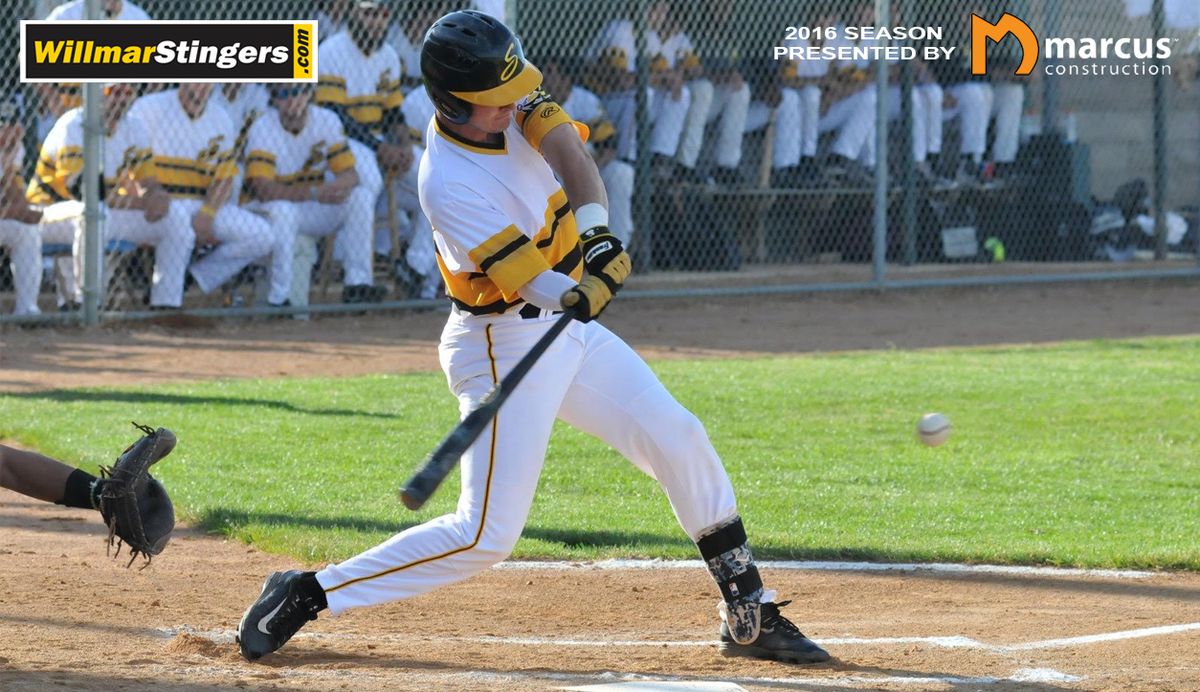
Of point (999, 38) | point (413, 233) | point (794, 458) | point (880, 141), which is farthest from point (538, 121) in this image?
point (999, 38)

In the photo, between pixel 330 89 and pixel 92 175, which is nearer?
pixel 92 175

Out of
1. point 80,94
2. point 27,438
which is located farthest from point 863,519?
point 80,94

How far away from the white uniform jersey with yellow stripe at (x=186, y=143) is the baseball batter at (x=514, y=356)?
24.1 ft

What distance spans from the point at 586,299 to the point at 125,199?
7.77 metres

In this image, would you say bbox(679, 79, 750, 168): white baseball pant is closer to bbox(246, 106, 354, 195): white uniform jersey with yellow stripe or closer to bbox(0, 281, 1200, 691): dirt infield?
bbox(246, 106, 354, 195): white uniform jersey with yellow stripe

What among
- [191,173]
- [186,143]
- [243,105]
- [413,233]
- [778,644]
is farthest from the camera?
[413,233]

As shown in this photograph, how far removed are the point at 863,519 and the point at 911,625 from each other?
1.57 m

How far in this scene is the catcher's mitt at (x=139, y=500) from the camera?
446cm

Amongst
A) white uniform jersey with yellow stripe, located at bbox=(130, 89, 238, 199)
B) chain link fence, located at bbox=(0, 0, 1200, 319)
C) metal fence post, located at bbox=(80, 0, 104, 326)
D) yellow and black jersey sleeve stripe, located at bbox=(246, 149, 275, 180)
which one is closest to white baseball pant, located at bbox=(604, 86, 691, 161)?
chain link fence, located at bbox=(0, 0, 1200, 319)

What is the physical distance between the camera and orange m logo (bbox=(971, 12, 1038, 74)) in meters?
14.4

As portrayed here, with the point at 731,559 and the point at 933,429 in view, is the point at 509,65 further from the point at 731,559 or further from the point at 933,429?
the point at 933,429

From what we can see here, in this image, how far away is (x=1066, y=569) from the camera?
217 inches

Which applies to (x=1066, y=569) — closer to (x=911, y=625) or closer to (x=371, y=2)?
(x=911, y=625)

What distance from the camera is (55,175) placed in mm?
10773
